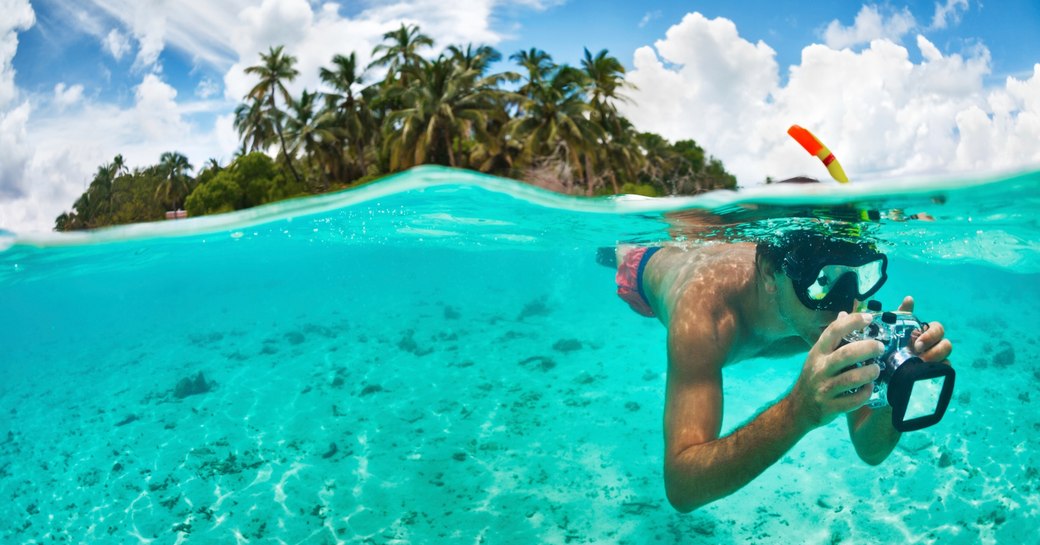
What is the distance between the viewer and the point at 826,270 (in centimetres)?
391

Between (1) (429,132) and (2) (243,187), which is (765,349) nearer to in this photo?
(1) (429,132)

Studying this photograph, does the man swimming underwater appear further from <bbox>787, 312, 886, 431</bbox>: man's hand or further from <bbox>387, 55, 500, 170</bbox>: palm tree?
<bbox>387, 55, 500, 170</bbox>: palm tree

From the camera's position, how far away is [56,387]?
50.6ft

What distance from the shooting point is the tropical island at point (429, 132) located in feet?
130

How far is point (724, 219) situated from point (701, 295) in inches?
192

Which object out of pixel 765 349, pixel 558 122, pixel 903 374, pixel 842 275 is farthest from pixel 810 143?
pixel 558 122

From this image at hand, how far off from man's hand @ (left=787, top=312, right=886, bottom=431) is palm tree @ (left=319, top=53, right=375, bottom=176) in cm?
4967

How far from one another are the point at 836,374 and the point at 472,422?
21.3 feet

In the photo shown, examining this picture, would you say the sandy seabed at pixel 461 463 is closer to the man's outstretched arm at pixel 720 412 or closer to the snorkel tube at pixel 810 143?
the man's outstretched arm at pixel 720 412

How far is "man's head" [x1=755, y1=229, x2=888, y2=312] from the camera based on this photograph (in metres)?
3.82

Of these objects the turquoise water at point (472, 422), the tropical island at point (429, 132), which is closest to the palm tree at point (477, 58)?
the tropical island at point (429, 132)

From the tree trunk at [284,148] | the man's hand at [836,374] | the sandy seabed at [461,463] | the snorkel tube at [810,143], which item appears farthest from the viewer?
the tree trunk at [284,148]

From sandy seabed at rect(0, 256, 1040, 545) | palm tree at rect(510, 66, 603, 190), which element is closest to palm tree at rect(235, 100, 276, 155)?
palm tree at rect(510, 66, 603, 190)

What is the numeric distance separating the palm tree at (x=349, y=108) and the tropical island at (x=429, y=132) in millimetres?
92
